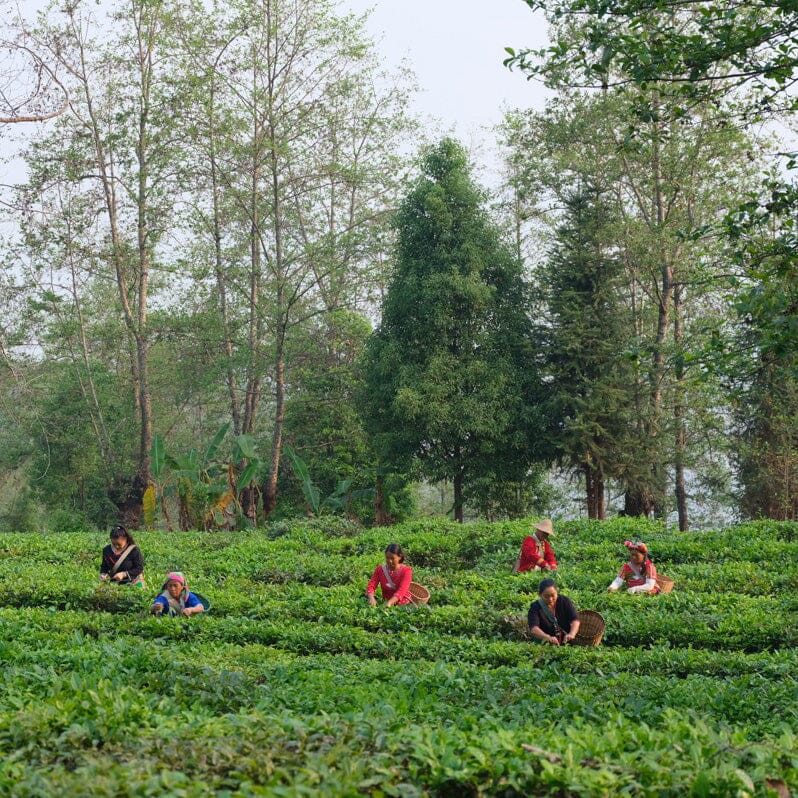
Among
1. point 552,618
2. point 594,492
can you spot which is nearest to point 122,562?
point 552,618

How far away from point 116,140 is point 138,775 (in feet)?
91.3

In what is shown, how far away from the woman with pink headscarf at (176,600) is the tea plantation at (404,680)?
12.4 inches

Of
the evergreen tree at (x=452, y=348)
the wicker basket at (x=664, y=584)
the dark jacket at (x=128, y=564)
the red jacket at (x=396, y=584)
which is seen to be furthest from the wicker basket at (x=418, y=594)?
the evergreen tree at (x=452, y=348)

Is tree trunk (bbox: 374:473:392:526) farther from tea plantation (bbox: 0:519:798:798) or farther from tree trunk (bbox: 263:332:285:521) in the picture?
tea plantation (bbox: 0:519:798:798)

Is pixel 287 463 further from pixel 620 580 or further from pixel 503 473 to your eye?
pixel 620 580

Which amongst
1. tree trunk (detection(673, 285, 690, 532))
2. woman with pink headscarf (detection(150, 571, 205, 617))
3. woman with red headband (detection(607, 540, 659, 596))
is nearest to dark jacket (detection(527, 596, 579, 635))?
woman with red headband (detection(607, 540, 659, 596))

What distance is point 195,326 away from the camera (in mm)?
32938

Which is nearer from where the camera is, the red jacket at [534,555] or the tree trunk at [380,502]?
the red jacket at [534,555]

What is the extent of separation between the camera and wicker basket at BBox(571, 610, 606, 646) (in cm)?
1070

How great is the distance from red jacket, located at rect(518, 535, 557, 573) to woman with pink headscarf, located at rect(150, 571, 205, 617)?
5536 mm

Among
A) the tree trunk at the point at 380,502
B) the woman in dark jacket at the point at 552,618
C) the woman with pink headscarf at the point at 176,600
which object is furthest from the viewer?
the tree trunk at the point at 380,502

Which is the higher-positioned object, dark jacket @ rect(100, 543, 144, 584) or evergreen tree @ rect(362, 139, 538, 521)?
evergreen tree @ rect(362, 139, 538, 521)

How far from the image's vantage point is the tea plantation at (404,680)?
4797 mm

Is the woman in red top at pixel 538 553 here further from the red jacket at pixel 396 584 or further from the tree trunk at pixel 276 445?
the tree trunk at pixel 276 445
